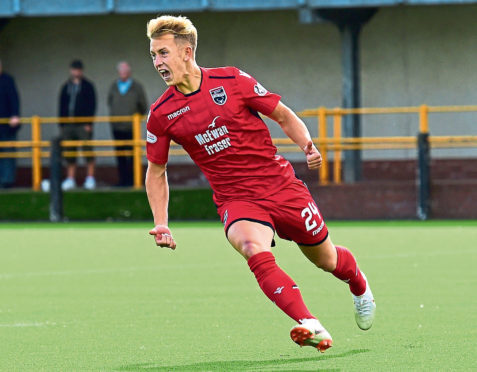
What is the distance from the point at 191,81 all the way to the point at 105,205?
549 inches

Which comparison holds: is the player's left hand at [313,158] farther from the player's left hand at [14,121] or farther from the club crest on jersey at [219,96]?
the player's left hand at [14,121]

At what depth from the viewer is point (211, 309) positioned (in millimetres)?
9219

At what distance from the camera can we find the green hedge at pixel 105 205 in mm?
20734

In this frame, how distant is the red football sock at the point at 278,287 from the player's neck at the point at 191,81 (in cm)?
104

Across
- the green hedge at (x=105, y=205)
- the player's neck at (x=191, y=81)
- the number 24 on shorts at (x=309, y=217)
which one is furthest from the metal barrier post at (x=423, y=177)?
the player's neck at (x=191, y=81)

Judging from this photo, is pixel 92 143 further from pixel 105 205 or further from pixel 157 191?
pixel 157 191

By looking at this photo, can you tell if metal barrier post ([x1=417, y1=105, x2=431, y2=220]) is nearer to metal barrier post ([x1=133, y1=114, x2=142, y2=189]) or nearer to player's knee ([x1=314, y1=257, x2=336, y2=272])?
metal barrier post ([x1=133, y1=114, x2=142, y2=189])

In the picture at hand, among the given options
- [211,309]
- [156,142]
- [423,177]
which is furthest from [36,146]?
[156,142]

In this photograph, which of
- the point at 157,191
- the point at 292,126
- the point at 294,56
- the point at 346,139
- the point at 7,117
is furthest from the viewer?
the point at 294,56

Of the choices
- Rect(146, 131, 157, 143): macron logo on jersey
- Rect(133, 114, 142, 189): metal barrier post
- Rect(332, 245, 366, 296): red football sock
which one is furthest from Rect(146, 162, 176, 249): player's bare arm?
Rect(133, 114, 142, 189): metal barrier post

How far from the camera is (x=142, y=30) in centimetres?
2562

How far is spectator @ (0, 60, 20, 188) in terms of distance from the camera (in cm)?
2195

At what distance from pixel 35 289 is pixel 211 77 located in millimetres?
4033

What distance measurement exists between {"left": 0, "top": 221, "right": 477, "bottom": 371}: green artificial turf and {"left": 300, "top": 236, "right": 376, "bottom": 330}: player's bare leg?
0.38ft
